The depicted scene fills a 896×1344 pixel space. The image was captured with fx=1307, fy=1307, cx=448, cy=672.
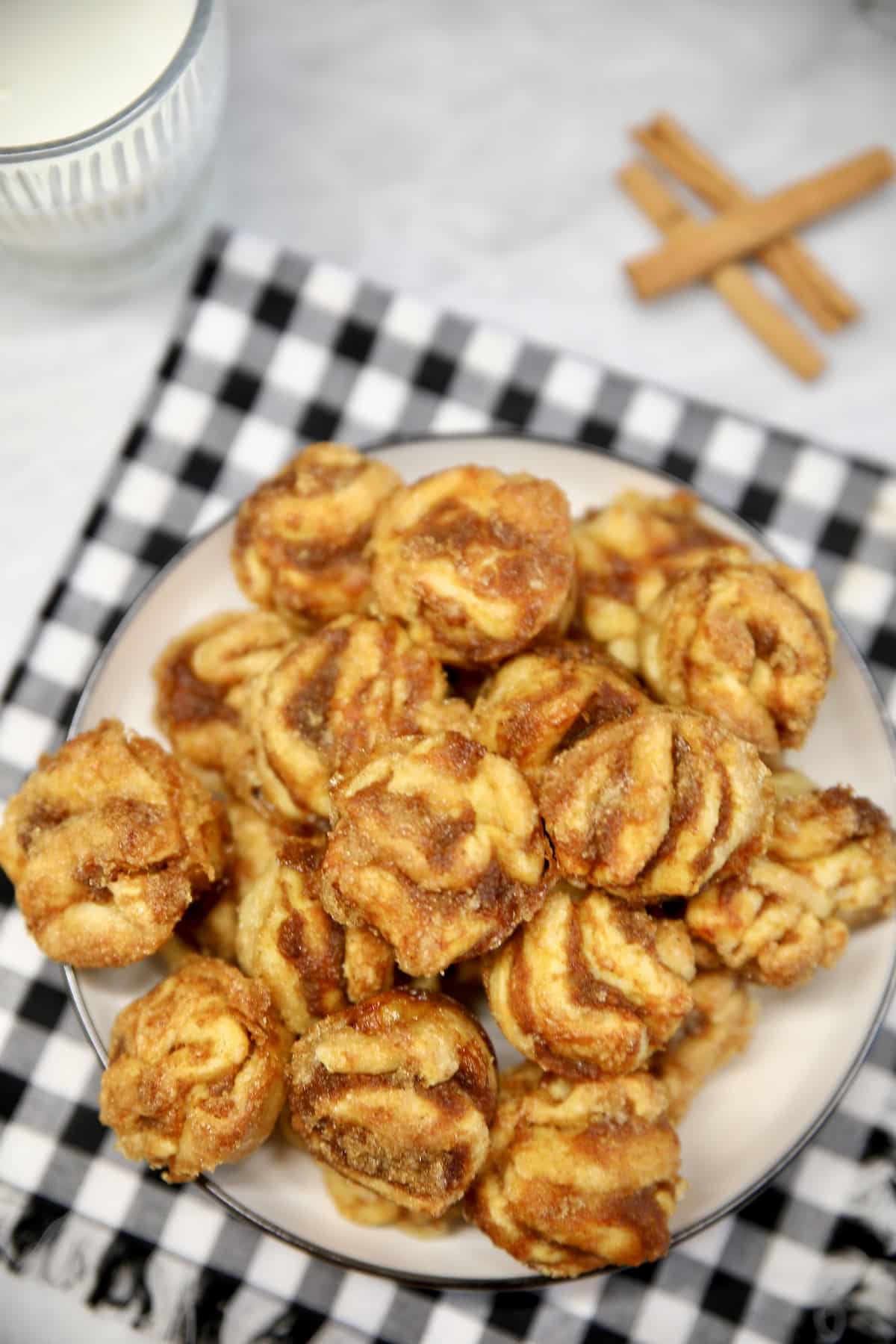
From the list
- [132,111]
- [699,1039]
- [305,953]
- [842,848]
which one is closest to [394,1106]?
[305,953]

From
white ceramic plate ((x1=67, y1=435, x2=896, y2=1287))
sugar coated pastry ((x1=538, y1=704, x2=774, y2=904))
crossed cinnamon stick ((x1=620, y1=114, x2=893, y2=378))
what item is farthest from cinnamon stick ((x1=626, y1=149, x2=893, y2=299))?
sugar coated pastry ((x1=538, y1=704, x2=774, y2=904))

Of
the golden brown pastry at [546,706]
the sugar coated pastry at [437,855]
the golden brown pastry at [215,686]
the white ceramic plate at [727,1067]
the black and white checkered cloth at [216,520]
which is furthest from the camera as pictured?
the black and white checkered cloth at [216,520]

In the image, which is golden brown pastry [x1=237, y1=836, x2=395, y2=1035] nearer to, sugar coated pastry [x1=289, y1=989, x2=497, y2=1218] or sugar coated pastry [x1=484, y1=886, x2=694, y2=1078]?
sugar coated pastry [x1=289, y1=989, x2=497, y2=1218]

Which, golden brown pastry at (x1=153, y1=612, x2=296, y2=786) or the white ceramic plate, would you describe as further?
golden brown pastry at (x1=153, y1=612, x2=296, y2=786)

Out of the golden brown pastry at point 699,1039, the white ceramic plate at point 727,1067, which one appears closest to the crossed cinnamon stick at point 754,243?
the white ceramic plate at point 727,1067

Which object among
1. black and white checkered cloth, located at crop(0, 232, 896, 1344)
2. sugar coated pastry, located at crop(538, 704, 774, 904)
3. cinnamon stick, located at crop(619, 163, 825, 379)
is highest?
cinnamon stick, located at crop(619, 163, 825, 379)

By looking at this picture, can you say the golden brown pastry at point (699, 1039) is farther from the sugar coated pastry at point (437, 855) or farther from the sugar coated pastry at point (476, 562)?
the sugar coated pastry at point (476, 562)

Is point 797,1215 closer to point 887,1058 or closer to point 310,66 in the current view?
point 887,1058

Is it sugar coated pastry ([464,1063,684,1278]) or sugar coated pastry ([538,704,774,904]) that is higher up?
sugar coated pastry ([538,704,774,904])

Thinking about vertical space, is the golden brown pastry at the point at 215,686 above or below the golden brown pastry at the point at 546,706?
below
